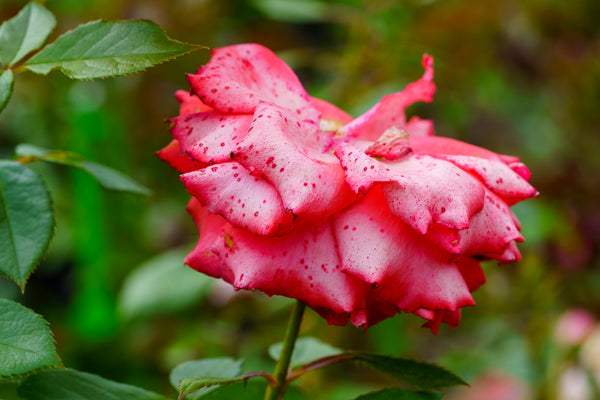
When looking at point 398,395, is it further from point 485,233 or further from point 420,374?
point 485,233

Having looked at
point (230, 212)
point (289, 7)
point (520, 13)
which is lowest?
point (520, 13)

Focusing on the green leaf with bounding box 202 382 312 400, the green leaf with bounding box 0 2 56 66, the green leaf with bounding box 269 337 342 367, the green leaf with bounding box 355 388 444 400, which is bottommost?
the green leaf with bounding box 269 337 342 367

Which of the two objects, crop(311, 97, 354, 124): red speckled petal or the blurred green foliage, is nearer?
crop(311, 97, 354, 124): red speckled petal

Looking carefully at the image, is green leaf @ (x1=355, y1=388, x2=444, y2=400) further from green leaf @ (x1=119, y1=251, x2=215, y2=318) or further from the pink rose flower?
green leaf @ (x1=119, y1=251, x2=215, y2=318)

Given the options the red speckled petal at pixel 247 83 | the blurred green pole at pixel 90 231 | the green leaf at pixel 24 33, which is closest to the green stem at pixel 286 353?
the red speckled petal at pixel 247 83

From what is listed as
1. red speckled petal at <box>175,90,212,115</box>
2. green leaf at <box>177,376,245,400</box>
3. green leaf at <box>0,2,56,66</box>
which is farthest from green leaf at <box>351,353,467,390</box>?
green leaf at <box>0,2,56,66</box>

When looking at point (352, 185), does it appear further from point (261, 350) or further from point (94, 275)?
point (94, 275)

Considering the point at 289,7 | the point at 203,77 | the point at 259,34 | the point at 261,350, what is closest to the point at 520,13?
the point at 259,34

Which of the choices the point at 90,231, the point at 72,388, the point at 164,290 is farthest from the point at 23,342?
the point at 90,231
